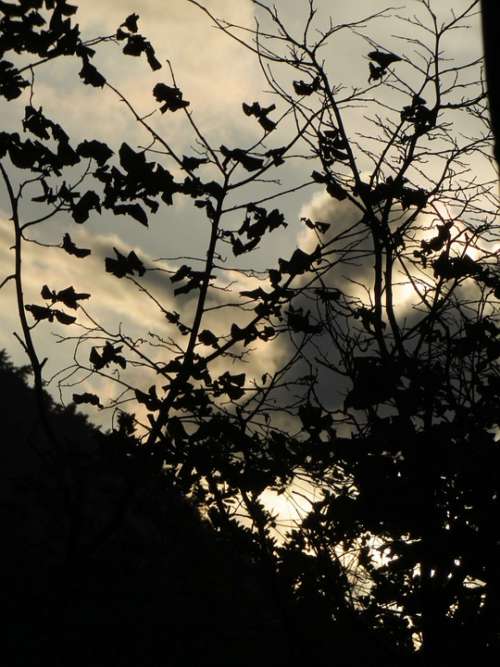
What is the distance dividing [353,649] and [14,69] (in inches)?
241

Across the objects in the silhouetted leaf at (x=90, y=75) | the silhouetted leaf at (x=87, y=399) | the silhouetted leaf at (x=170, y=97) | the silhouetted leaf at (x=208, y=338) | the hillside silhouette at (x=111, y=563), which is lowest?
the hillside silhouette at (x=111, y=563)

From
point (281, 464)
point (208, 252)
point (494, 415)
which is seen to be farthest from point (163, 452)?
point (494, 415)

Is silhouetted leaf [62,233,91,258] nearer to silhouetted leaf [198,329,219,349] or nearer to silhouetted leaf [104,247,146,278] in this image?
silhouetted leaf [104,247,146,278]

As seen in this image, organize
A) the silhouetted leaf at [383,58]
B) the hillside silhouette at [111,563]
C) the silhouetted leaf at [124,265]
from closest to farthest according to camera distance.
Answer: the hillside silhouette at [111,563], the silhouetted leaf at [124,265], the silhouetted leaf at [383,58]

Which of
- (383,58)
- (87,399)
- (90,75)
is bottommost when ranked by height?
(87,399)

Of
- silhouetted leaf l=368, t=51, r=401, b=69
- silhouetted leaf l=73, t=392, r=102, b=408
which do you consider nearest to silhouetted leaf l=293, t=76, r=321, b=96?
silhouetted leaf l=368, t=51, r=401, b=69

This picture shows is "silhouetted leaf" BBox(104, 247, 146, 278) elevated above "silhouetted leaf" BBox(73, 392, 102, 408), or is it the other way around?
"silhouetted leaf" BBox(104, 247, 146, 278)

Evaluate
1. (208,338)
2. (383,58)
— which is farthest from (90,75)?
(383,58)

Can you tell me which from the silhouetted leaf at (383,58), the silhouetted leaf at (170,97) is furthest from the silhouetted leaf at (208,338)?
the silhouetted leaf at (383,58)

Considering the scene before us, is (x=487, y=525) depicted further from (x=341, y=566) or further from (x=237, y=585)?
(x=237, y=585)

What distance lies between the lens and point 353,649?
7113mm

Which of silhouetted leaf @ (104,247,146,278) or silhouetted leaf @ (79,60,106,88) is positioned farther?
silhouetted leaf @ (104,247,146,278)

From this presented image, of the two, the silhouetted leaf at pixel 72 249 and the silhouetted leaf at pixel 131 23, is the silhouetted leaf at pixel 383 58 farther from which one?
the silhouetted leaf at pixel 72 249

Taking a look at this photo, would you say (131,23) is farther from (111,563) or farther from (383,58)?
(111,563)
